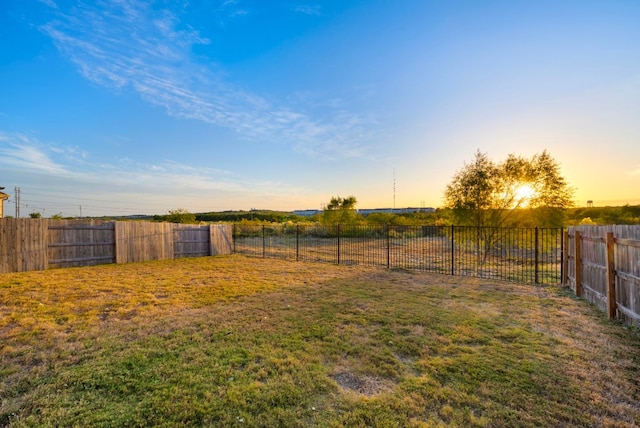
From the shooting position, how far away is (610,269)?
4.12m

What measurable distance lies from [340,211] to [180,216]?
14.7 meters

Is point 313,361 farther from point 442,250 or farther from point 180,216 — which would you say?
point 180,216

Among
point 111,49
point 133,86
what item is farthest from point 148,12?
point 133,86

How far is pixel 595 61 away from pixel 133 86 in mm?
14686

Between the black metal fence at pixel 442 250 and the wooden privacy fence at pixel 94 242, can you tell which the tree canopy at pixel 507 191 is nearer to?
the black metal fence at pixel 442 250

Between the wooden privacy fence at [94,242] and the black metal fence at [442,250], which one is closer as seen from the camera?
the wooden privacy fence at [94,242]

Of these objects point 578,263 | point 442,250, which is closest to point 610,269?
point 578,263

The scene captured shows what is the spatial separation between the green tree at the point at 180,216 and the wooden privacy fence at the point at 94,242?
1156 centimetres

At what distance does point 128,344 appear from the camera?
3270 millimetres

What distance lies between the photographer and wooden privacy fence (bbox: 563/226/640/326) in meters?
Result: 3.61

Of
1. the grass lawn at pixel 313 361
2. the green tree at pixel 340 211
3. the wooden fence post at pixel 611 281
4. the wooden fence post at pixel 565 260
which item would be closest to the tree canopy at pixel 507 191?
the wooden fence post at pixel 565 260

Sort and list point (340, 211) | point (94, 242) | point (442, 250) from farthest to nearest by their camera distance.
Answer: point (340, 211) → point (442, 250) → point (94, 242)

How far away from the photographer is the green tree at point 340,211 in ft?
74.8

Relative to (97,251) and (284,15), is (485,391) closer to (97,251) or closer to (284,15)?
(284,15)
